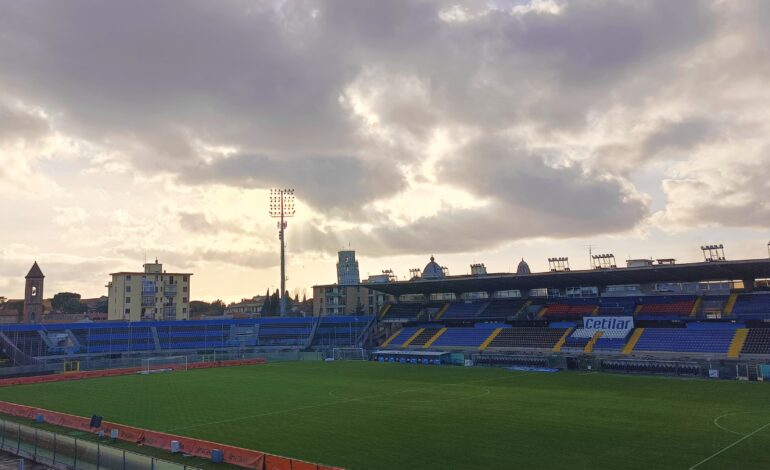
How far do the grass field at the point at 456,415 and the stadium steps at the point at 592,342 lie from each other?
418 inches

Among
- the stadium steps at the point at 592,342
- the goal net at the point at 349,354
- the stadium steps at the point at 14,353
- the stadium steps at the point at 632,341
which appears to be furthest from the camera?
the goal net at the point at 349,354

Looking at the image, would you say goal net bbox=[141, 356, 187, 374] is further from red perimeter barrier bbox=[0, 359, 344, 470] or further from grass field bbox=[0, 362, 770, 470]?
red perimeter barrier bbox=[0, 359, 344, 470]

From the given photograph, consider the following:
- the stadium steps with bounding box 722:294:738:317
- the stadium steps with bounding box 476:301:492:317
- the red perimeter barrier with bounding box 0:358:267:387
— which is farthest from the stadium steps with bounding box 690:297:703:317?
the red perimeter barrier with bounding box 0:358:267:387

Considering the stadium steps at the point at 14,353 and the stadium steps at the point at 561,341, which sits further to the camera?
the stadium steps at the point at 14,353

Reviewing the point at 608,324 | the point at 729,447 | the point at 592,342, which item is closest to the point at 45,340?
the point at 592,342

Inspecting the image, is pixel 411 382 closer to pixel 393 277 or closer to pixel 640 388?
pixel 640 388

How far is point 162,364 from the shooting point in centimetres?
8319

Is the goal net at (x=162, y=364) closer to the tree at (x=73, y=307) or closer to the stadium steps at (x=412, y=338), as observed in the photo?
the stadium steps at (x=412, y=338)

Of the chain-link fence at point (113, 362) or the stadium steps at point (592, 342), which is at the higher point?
the stadium steps at point (592, 342)

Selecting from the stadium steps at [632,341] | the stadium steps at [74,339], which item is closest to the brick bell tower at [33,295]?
the stadium steps at [74,339]

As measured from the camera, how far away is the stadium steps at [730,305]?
72.4 meters

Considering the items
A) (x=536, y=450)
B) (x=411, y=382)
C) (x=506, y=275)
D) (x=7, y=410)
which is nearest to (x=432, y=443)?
(x=536, y=450)

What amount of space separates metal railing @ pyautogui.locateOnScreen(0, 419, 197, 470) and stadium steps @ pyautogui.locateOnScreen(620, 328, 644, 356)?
59800 millimetres

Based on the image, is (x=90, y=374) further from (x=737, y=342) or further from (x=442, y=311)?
(x=737, y=342)
